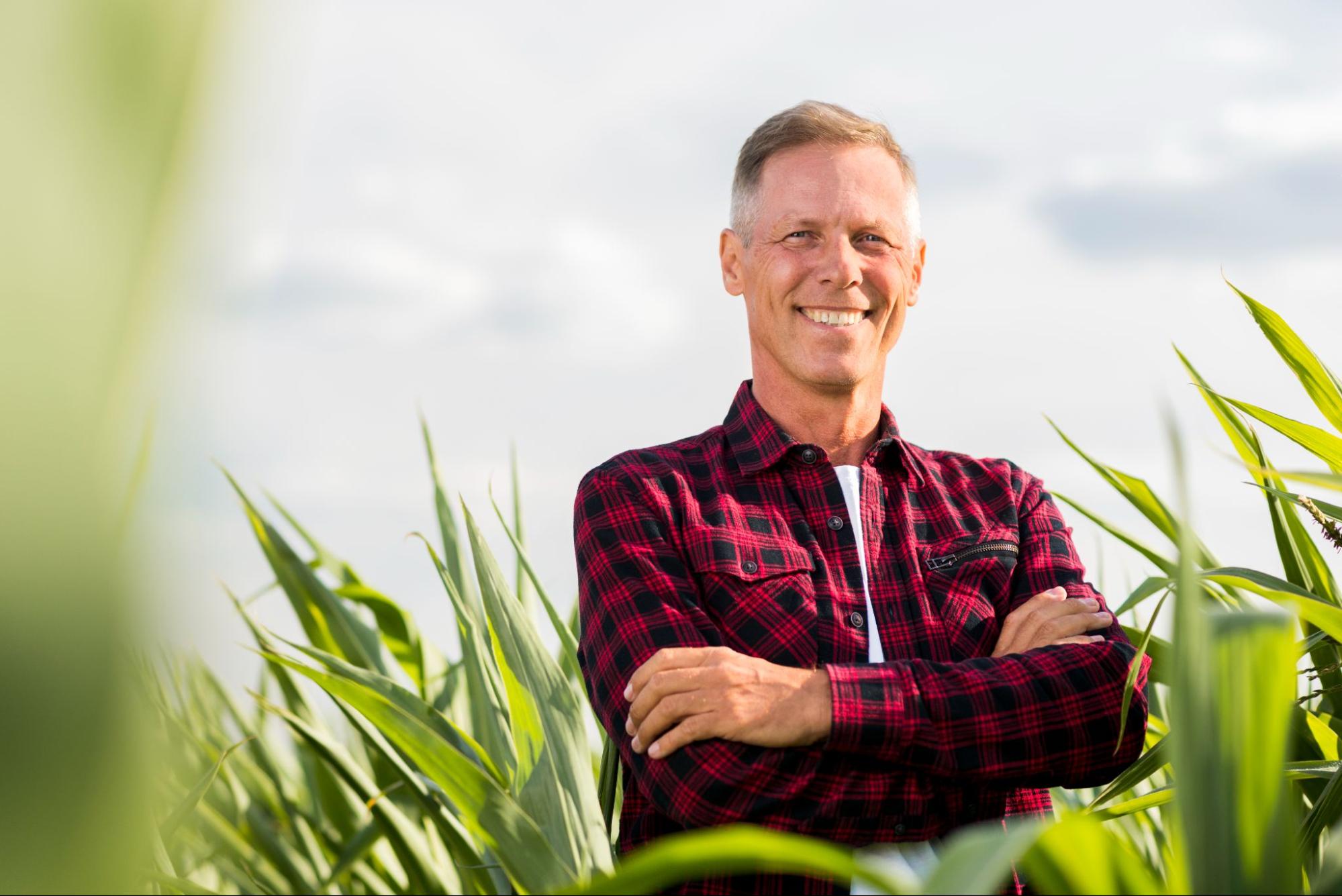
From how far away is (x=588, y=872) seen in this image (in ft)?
4.48

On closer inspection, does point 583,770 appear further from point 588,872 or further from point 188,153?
point 188,153

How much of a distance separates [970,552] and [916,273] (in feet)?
1.98

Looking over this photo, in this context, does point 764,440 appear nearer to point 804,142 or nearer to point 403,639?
point 804,142

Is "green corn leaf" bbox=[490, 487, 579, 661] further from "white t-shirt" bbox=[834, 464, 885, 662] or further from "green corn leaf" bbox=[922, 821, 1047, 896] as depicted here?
"green corn leaf" bbox=[922, 821, 1047, 896]

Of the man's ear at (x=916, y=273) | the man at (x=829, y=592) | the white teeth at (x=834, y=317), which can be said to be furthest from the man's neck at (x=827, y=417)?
the man's ear at (x=916, y=273)

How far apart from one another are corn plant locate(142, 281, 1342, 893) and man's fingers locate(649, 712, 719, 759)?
0.31 ft

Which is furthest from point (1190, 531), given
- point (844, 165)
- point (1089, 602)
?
point (844, 165)

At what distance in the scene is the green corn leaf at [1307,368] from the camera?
169 cm

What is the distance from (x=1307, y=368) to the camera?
170cm

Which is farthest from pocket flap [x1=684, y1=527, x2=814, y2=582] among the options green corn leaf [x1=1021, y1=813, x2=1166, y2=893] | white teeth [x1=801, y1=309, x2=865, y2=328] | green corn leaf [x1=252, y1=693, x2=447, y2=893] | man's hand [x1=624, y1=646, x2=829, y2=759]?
green corn leaf [x1=1021, y1=813, x2=1166, y2=893]

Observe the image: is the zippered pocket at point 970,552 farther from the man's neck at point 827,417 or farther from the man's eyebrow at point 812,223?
the man's eyebrow at point 812,223

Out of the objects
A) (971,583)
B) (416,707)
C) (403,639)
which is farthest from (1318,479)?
(403,639)

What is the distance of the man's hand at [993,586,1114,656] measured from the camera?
1.68 meters

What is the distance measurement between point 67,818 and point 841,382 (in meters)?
1.84
